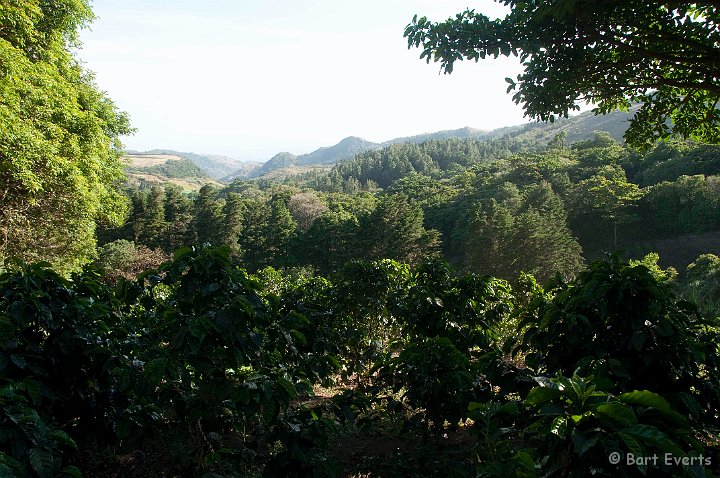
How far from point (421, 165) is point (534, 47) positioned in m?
98.8

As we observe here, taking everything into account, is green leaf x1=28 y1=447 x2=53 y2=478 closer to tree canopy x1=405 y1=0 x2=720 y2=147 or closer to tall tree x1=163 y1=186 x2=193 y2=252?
tree canopy x1=405 y1=0 x2=720 y2=147

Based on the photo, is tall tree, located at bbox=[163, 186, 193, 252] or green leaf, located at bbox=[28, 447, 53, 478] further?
tall tree, located at bbox=[163, 186, 193, 252]

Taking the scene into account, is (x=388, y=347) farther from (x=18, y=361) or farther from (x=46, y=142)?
(x=46, y=142)

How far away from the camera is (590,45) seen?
4680 mm

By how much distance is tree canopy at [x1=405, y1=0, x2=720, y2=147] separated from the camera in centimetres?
441

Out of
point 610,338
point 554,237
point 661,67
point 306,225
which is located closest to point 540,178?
point 554,237

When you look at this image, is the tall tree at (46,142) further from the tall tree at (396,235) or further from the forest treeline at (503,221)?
the tall tree at (396,235)

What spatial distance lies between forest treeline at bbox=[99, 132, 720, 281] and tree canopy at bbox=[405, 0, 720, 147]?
24157mm

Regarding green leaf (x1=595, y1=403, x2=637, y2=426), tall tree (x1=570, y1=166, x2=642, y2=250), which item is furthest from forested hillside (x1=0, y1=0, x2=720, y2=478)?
tall tree (x1=570, y1=166, x2=642, y2=250)

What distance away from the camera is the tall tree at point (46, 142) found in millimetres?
8945

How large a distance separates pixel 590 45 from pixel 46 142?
35.6ft

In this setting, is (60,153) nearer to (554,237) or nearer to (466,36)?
(466,36)

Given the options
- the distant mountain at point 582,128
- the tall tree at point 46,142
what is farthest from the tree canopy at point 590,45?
the distant mountain at point 582,128

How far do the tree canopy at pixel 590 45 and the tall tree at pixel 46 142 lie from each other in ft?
28.8
